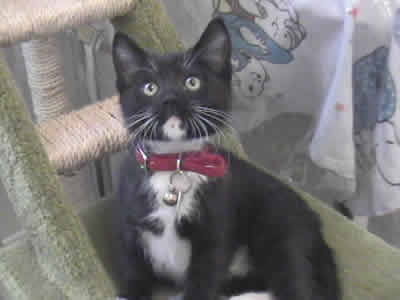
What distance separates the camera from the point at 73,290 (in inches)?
28.2

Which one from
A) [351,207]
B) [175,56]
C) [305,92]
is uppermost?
[175,56]

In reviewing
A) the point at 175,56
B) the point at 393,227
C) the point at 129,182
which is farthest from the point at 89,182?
the point at 393,227

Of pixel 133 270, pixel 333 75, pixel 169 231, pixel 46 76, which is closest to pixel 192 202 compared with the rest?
pixel 169 231

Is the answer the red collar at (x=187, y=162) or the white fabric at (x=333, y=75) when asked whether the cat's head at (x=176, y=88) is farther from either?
the white fabric at (x=333, y=75)

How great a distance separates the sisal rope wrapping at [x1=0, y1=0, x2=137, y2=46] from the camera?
→ 79cm

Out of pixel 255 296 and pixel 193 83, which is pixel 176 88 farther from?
pixel 255 296

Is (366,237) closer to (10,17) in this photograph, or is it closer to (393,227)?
(393,227)

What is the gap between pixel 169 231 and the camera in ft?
Result: 2.54

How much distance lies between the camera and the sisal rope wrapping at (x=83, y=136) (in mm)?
853

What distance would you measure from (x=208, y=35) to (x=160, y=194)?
28cm

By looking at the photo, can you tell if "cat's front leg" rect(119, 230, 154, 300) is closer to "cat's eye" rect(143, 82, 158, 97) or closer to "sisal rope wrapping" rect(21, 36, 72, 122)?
"cat's eye" rect(143, 82, 158, 97)

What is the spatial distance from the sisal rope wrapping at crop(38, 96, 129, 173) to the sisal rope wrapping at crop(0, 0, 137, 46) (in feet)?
0.62

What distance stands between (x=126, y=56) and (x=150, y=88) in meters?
0.09

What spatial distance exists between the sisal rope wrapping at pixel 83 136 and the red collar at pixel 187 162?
137 millimetres
